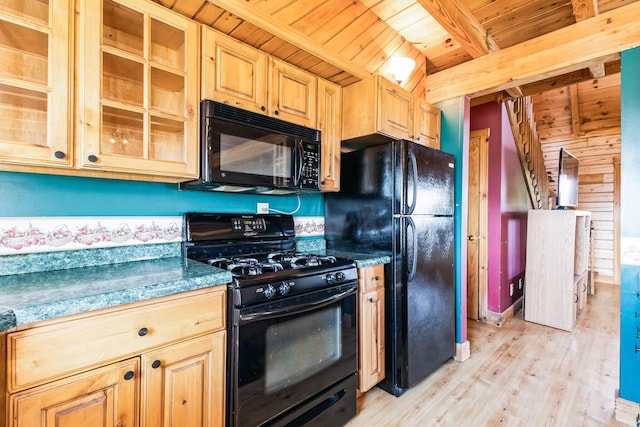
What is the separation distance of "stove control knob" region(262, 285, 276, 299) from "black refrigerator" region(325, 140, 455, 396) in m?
0.96

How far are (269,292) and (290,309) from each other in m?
0.15

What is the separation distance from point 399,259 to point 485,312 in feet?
7.06

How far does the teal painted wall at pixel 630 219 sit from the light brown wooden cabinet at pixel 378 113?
1215 millimetres

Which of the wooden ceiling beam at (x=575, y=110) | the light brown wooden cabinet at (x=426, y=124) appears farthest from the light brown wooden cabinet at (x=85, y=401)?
the wooden ceiling beam at (x=575, y=110)

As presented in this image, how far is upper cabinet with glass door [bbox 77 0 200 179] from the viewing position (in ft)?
4.12

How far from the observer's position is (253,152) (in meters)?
1.74

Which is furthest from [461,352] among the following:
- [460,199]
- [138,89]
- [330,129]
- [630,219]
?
[138,89]

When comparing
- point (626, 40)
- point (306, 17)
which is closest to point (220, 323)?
point (306, 17)

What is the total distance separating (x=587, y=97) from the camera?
4.36 metres

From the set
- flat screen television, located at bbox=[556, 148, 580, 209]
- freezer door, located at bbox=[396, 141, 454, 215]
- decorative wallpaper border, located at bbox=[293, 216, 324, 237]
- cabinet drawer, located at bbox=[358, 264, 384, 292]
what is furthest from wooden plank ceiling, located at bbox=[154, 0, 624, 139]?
cabinet drawer, located at bbox=[358, 264, 384, 292]

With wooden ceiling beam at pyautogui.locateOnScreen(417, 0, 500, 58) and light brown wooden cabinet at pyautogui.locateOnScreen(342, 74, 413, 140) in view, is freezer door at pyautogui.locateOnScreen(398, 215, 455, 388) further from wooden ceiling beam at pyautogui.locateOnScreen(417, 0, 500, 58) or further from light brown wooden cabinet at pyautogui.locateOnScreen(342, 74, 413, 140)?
wooden ceiling beam at pyautogui.locateOnScreen(417, 0, 500, 58)

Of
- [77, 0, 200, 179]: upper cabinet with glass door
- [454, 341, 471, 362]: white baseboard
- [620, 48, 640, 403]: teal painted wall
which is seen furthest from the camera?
[454, 341, 471, 362]: white baseboard

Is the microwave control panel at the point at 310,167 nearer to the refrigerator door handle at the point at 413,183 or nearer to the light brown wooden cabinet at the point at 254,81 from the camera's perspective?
the light brown wooden cabinet at the point at 254,81

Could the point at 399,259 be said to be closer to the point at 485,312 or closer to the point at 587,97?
the point at 485,312
